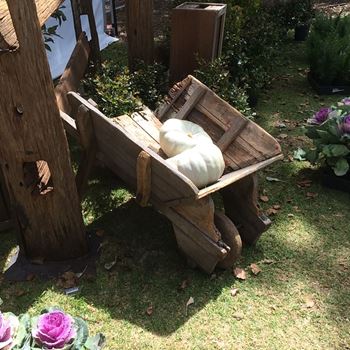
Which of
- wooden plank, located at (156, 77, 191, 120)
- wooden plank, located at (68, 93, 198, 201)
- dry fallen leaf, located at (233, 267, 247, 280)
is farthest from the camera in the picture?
wooden plank, located at (156, 77, 191, 120)

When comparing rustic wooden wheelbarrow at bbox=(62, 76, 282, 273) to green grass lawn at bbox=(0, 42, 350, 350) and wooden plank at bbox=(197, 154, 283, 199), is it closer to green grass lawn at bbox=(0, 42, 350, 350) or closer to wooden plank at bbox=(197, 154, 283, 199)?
wooden plank at bbox=(197, 154, 283, 199)

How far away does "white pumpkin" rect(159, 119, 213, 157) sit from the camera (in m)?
3.11

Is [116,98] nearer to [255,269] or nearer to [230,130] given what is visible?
[230,130]

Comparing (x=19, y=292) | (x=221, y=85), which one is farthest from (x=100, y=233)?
(x=221, y=85)

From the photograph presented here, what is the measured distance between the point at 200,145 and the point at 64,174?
Answer: 3.15 feet

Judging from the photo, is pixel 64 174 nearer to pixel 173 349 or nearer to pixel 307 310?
pixel 173 349

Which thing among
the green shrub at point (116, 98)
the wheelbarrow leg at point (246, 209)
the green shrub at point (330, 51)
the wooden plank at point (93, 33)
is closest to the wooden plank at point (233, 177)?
the wheelbarrow leg at point (246, 209)

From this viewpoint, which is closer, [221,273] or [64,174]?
[64,174]

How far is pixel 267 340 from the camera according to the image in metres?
2.66

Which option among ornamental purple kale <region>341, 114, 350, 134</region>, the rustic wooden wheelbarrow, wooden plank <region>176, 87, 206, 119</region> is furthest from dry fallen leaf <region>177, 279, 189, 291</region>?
ornamental purple kale <region>341, 114, 350, 134</region>

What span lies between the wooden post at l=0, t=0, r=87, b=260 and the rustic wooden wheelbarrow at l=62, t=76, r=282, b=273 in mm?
340

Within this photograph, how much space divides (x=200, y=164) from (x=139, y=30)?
2.08 m

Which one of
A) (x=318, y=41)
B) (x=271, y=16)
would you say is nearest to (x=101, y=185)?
(x=318, y=41)

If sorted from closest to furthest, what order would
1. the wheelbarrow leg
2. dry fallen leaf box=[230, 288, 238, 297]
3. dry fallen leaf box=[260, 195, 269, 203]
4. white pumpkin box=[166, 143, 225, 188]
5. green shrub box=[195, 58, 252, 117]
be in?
white pumpkin box=[166, 143, 225, 188] < dry fallen leaf box=[230, 288, 238, 297] < the wheelbarrow leg < dry fallen leaf box=[260, 195, 269, 203] < green shrub box=[195, 58, 252, 117]
